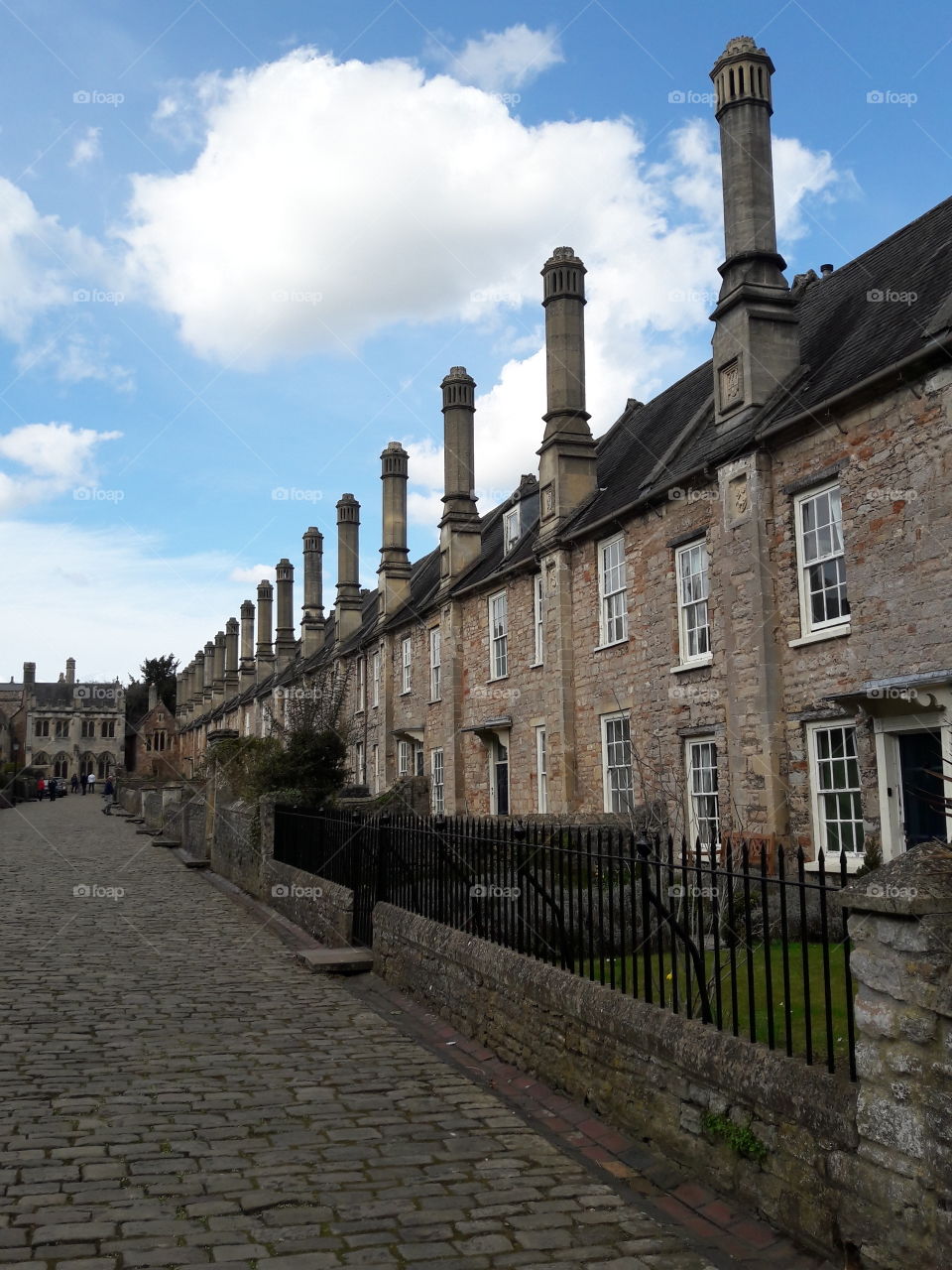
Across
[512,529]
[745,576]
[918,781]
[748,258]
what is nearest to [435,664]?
[512,529]

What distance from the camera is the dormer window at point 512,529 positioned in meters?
25.9

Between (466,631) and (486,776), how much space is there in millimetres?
3830

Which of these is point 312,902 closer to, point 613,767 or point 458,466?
point 613,767

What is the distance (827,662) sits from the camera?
537 inches

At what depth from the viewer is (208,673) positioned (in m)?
76.4

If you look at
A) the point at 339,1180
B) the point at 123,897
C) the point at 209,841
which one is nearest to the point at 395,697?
the point at 209,841

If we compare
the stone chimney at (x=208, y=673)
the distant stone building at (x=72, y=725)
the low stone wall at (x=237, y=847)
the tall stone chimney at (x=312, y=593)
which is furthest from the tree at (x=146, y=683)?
the low stone wall at (x=237, y=847)

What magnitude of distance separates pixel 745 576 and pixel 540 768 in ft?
28.2

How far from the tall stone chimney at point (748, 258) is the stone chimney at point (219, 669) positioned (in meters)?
56.3

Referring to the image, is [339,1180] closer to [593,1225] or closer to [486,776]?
[593,1225]

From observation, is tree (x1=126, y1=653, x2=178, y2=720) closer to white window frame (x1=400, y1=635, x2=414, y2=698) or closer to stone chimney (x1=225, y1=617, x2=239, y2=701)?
stone chimney (x1=225, y1=617, x2=239, y2=701)

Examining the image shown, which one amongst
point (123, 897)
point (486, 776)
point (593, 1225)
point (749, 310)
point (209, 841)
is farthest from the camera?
point (486, 776)

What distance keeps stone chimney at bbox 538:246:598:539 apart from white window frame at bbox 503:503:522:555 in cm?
335

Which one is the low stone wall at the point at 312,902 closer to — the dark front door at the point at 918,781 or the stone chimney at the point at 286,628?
the dark front door at the point at 918,781
